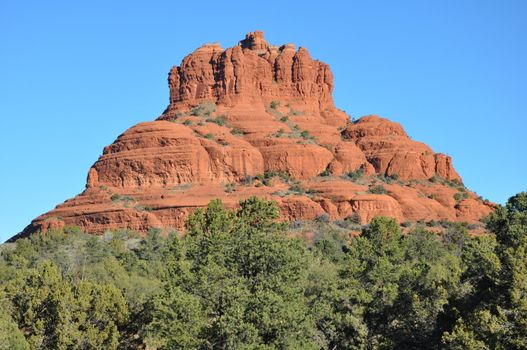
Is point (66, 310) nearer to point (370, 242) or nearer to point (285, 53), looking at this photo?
point (370, 242)

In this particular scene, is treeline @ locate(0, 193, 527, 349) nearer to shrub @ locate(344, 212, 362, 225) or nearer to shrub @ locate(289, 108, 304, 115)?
shrub @ locate(344, 212, 362, 225)

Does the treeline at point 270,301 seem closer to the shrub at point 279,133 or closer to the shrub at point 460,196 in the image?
the shrub at point 460,196

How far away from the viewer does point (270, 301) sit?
2286 inches

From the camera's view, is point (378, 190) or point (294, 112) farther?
point (294, 112)

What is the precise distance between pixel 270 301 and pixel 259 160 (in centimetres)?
10337

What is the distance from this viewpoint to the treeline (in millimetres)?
56375

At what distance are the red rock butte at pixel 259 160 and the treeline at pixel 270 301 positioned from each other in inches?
2452

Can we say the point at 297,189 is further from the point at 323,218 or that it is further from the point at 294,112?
the point at 294,112

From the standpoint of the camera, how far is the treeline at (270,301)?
2219 inches

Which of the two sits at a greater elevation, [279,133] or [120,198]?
[279,133]

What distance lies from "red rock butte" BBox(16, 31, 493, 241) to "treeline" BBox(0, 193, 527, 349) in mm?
62292

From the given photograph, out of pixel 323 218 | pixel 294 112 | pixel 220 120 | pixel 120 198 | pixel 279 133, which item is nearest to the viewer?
pixel 323 218

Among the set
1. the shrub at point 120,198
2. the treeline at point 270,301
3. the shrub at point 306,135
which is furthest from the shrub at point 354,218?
the treeline at point 270,301

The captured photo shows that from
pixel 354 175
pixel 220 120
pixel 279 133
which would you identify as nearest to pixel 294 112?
pixel 279 133
